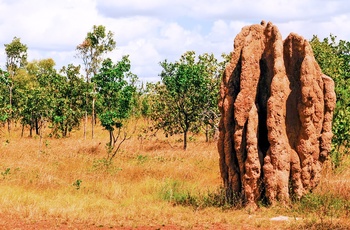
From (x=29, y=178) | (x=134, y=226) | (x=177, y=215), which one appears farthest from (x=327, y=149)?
(x=29, y=178)

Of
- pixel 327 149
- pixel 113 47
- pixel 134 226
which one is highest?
pixel 113 47

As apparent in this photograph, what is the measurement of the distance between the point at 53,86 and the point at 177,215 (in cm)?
2594

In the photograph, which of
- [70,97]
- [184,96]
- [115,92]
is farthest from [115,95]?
[70,97]

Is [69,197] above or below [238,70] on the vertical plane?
below

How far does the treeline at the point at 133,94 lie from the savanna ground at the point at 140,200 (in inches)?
146

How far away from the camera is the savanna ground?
10320 mm

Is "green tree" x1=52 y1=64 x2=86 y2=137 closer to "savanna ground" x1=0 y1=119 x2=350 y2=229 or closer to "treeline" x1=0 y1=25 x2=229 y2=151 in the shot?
"treeline" x1=0 y1=25 x2=229 y2=151

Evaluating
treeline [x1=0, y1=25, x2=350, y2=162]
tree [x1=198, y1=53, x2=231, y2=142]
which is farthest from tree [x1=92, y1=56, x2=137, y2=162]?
tree [x1=198, y1=53, x2=231, y2=142]

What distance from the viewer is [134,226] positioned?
33.1 ft

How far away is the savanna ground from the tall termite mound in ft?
1.74

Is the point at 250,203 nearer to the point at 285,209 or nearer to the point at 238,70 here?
the point at 285,209

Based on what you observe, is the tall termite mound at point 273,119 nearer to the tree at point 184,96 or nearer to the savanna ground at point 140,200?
the savanna ground at point 140,200

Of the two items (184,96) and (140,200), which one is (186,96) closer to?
(184,96)

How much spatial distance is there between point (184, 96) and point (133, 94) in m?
4.40
